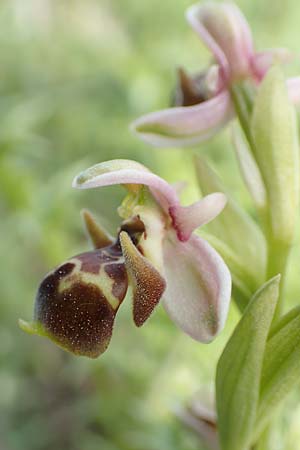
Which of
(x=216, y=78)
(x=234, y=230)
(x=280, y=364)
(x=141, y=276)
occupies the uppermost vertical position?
(x=216, y=78)

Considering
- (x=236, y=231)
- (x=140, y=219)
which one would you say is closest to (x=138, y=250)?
(x=140, y=219)

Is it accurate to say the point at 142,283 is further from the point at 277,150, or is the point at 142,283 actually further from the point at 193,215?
the point at 277,150

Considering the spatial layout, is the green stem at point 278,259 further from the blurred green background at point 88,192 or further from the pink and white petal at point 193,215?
the blurred green background at point 88,192

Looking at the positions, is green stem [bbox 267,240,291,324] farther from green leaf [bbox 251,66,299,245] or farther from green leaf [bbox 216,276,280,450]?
green leaf [bbox 216,276,280,450]

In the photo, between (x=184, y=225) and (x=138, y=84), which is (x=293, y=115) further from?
(x=138, y=84)

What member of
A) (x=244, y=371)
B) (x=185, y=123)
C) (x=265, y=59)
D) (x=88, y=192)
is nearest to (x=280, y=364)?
(x=244, y=371)

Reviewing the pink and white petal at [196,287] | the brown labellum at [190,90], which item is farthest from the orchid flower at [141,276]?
the brown labellum at [190,90]
